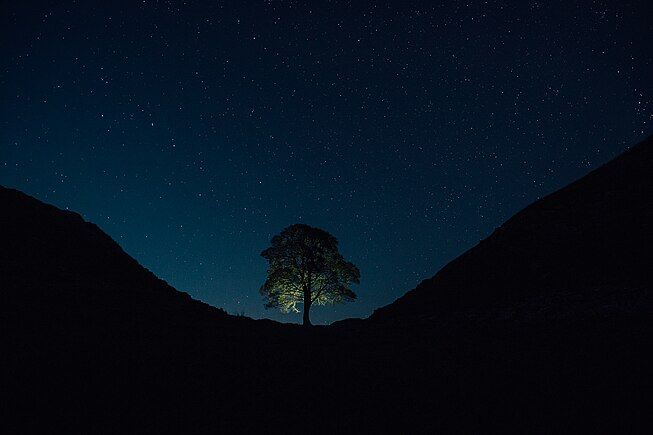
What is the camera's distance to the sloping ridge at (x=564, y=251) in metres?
19.8

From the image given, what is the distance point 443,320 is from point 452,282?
8.33 metres

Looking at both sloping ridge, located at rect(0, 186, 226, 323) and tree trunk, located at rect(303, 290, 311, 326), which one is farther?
tree trunk, located at rect(303, 290, 311, 326)

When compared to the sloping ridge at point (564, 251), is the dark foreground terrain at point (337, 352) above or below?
below

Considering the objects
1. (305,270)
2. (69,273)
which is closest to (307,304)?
(305,270)

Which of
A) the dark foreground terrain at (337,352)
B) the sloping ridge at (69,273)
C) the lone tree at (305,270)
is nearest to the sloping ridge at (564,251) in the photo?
the dark foreground terrain at (337,352)

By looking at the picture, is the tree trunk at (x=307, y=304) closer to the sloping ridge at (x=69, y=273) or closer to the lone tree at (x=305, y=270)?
the lone tree at (x=305, y=270)

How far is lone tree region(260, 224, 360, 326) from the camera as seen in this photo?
3606 cm

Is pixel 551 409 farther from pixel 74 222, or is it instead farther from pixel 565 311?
pixel 74 222

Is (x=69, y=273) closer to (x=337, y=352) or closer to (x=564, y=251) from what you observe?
(x=337, y=352)

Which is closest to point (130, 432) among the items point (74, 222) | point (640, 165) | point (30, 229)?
point (30, 229)

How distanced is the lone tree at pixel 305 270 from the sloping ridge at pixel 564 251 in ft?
29.1

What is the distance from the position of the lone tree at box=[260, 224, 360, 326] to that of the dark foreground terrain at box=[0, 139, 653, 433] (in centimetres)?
1285

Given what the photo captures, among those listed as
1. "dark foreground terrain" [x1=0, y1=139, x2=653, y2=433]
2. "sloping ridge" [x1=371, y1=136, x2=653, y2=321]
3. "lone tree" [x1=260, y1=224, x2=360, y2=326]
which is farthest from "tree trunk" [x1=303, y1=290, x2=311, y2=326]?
"dark foreground terrain" [x1=0, y1=139, x2=653, y2=433]

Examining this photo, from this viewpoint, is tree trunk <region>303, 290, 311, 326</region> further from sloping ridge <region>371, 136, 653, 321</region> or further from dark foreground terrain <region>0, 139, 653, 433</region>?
dark foreground terrain <region>0, 139, 653, 433</region>
